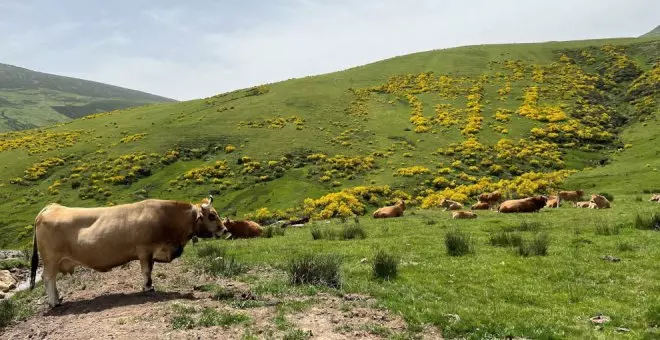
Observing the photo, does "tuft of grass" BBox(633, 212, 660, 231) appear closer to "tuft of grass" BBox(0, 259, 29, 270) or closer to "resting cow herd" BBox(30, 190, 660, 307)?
"resting cow herd" BBox(30, 190, 660, 307)

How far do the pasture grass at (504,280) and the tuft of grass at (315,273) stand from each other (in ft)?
1.13

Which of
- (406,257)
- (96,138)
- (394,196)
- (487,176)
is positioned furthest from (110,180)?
(406,257)

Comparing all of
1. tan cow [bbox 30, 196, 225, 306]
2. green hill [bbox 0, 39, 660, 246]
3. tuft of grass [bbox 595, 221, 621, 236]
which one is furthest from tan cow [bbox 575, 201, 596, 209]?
tan cow [bbox 30, 196, 225, 306]

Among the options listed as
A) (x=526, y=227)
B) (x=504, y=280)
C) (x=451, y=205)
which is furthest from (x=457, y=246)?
(x=451, y=205)

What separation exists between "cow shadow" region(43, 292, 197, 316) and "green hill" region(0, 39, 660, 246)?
2977cm

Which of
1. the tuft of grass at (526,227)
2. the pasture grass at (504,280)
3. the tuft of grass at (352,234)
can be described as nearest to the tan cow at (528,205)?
the pasture grass at (504,280)

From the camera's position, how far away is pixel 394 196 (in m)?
50.8

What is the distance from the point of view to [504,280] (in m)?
15.3

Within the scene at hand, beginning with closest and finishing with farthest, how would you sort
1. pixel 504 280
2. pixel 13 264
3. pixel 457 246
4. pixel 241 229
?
pixel 504 280 → pixel 457 246 → pixel 13 264 → pixel 241 229

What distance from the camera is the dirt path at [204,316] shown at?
10508 millimetres

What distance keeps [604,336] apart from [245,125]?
73.0 meters

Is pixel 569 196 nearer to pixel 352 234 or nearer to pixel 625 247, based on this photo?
pixel 625 247

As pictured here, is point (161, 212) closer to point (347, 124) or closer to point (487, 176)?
point (487, 176)

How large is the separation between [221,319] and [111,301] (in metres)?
4.14
